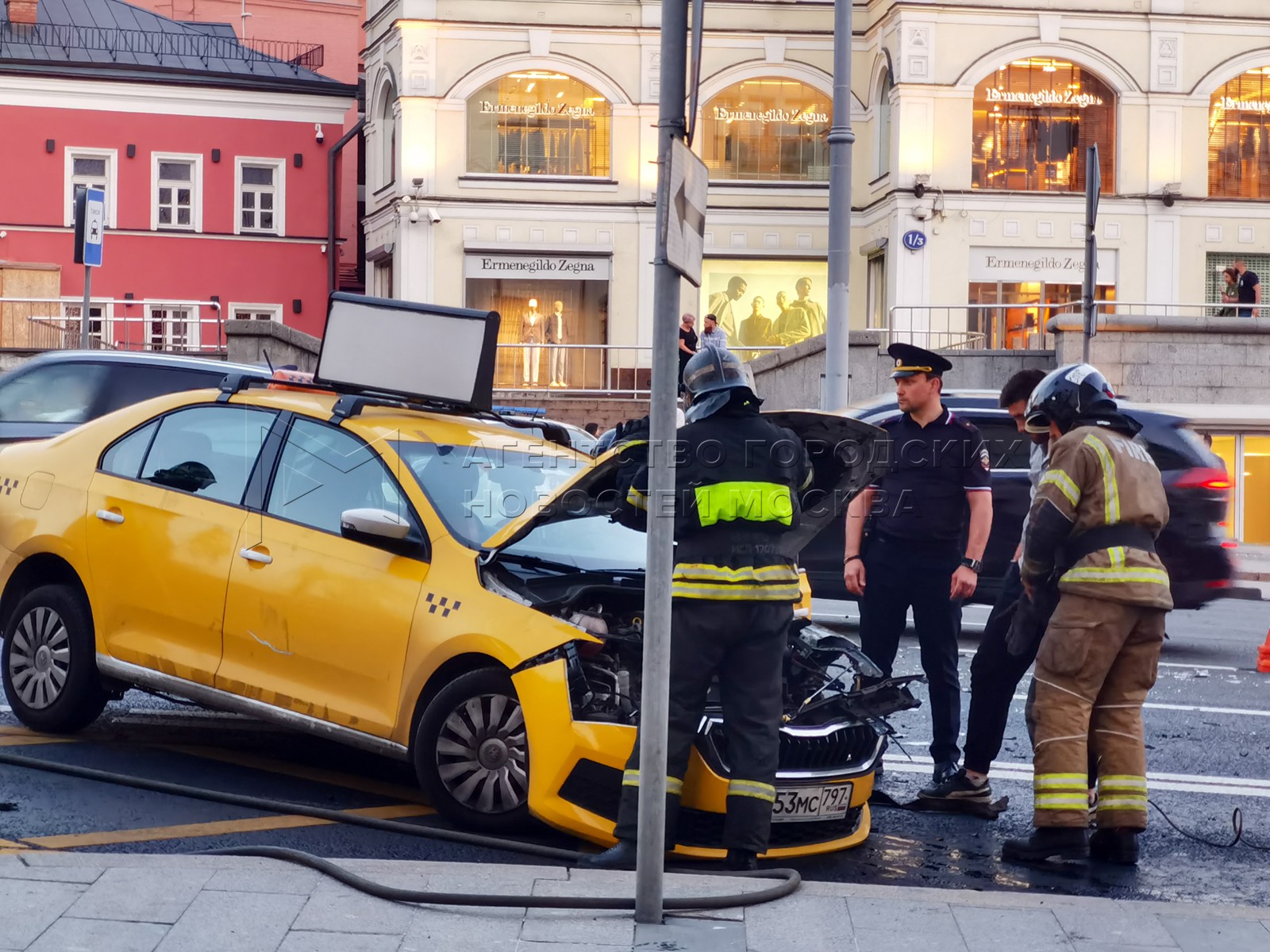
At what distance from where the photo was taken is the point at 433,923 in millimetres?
4551

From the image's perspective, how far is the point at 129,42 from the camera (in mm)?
39906

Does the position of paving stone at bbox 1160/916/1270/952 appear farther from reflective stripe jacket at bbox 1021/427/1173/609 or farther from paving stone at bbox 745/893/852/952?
reflective stripe jacket at bbox 1021/427/1173/609

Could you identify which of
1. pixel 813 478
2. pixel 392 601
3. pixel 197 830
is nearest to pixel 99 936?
pixel 197 830

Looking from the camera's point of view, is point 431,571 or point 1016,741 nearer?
point 431,571

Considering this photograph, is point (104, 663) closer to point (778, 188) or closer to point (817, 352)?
point (817, 352)

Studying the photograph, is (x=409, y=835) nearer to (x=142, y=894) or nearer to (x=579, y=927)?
(x=142, y=894)

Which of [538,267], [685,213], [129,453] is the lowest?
[129,453]

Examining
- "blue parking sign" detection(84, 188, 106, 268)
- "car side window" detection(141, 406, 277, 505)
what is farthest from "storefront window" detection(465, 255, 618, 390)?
"car side window" detection(141, 406, 277, 505)

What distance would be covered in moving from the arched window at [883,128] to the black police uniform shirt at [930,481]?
85.6ft

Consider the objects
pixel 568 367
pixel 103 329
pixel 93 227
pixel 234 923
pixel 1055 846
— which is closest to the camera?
pixel 234 923

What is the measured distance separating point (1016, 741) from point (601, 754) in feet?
10.5

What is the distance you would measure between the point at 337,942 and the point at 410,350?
10.3 feet

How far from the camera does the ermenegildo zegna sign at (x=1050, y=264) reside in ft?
104

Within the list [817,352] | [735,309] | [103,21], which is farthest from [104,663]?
[103,21]
